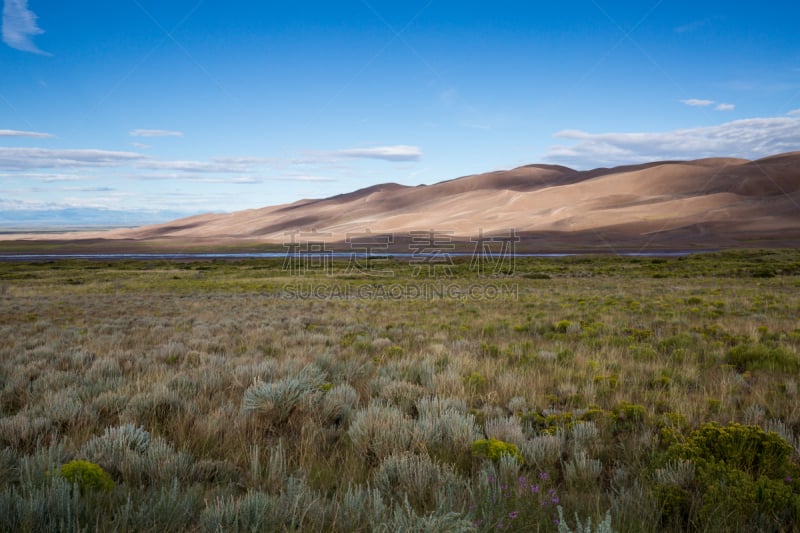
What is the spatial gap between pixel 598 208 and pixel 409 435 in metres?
131

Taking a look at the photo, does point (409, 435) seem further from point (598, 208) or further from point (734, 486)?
point (598, 208)

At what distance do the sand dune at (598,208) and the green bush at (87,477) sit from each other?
94690 mm

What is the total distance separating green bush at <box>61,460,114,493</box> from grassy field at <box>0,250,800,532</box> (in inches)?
0.4

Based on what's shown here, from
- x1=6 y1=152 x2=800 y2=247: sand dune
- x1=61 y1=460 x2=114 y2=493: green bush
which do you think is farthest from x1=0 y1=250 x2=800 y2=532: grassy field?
x1=6 y1=152 x2=800 y2=247: sand dune

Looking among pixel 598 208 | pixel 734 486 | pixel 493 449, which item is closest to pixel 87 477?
pixel 493 449

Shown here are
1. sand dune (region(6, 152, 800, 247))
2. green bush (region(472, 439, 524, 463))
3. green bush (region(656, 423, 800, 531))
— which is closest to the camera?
green bush (region(656, 423, 800, 531))

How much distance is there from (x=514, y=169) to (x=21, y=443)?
202 m

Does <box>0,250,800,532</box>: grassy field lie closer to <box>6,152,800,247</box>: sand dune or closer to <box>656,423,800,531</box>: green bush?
<box>656,423,800,531</box>: green bush

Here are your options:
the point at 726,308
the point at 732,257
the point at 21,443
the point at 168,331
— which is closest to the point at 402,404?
the point at 21,443

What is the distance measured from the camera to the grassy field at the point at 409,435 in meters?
2.33

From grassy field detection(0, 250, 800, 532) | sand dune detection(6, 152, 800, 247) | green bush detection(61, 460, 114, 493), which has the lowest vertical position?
grassy field detection(0, 250, 800, 532)

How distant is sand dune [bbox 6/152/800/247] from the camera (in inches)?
3600

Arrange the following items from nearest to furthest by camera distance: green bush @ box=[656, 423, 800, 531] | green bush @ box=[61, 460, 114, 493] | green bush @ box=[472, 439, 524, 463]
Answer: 1. green bush @ box=[656, 423, 800, 531]
2. green bush @ box=[61, 460, 114, 493]
3. green bush @ box=[472, 439, 524, 463]

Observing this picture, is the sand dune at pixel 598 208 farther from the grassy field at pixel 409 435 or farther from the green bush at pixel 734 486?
the green bush at pixel 734 486
